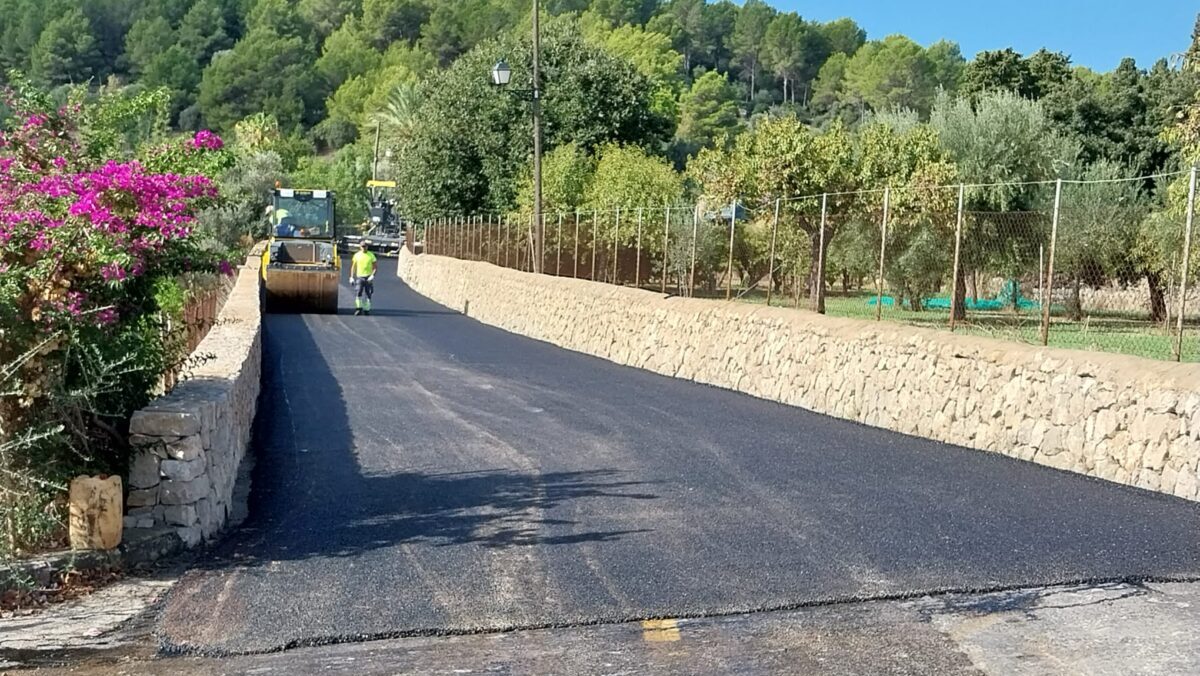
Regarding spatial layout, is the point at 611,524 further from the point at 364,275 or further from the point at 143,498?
the point at 364,275

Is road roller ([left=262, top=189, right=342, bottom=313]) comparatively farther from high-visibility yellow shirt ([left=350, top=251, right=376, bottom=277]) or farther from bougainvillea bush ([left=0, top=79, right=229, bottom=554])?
bougainvillea bush ([left=0, top=79, right=229, bottom=554])

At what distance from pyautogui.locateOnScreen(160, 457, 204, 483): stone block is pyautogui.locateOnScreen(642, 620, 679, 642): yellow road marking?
331 centimetres

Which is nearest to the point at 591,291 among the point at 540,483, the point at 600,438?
the point at 600,438

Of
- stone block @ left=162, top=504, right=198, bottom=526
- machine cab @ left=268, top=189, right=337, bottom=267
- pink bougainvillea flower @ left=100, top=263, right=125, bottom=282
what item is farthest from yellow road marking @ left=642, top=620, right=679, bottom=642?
machine cab @ left=268, top=189, right=337, bottom=267

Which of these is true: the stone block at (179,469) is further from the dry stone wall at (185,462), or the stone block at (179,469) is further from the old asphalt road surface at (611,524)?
the old asphalt road surface at (611,524)

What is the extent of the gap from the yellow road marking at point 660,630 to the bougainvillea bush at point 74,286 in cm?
360

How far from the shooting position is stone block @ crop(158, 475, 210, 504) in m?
8.70

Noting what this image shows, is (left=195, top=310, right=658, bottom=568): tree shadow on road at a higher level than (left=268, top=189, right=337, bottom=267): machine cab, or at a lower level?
lower

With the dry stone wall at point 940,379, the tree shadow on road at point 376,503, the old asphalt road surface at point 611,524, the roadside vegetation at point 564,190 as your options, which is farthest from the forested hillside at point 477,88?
the tree shadow on road at point 376,503

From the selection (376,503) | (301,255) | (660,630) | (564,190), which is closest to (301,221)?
(301,255)

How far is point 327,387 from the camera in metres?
18.4

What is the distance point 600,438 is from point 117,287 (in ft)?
18.6

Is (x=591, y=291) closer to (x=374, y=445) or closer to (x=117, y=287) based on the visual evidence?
(x=374, y=445)

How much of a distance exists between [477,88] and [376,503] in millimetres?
47916
